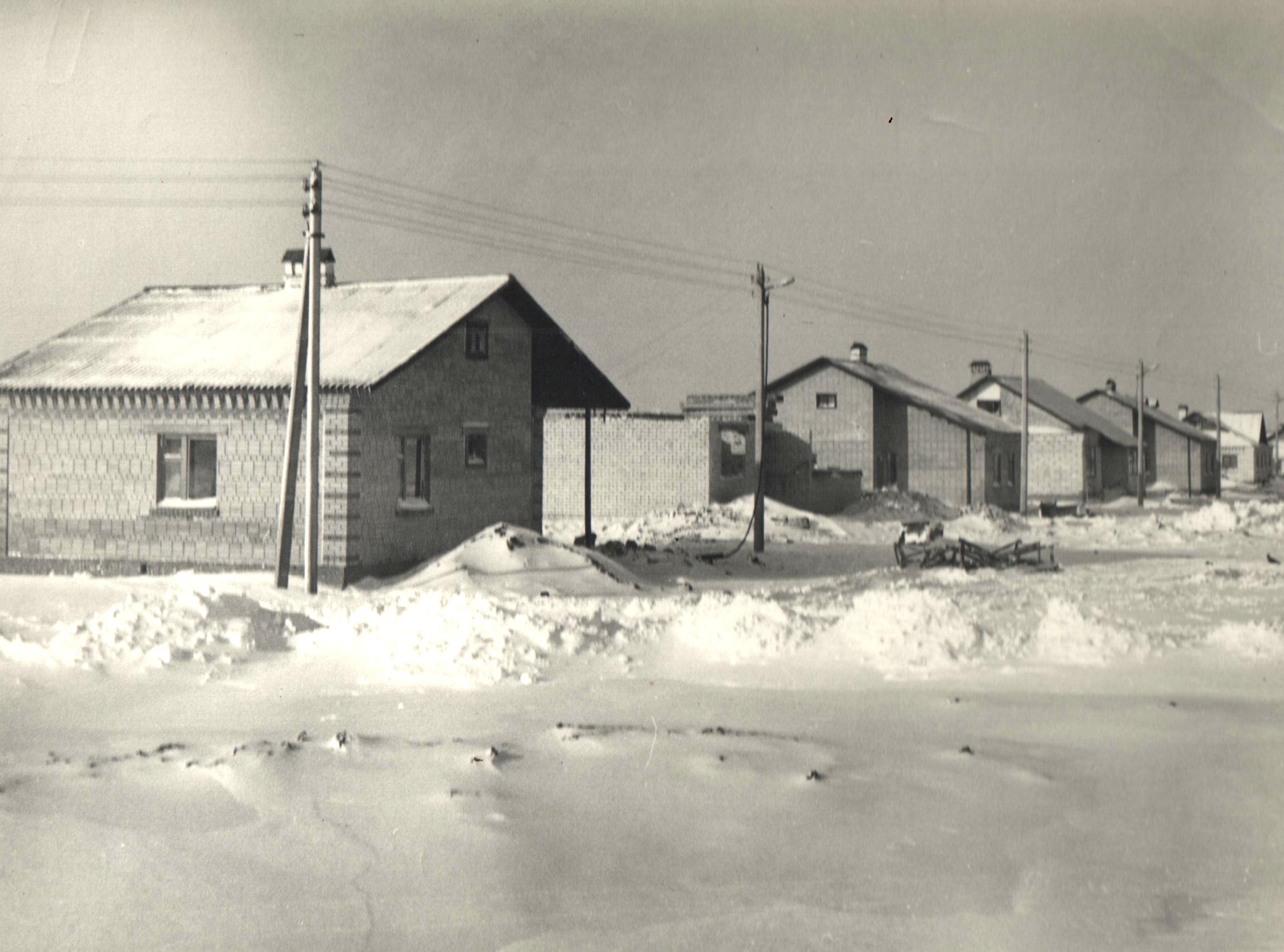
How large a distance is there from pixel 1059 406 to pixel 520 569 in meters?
38.9

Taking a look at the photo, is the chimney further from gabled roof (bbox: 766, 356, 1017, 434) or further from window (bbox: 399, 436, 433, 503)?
gabled roof (bbox: 766, 356, 1017, 434)

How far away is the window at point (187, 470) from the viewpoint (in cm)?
1772

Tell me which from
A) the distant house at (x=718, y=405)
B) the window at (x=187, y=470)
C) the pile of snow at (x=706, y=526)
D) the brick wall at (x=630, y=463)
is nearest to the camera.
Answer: the window at (x=187, y=470)

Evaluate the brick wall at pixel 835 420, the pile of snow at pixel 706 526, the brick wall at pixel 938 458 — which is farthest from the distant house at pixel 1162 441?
the pile of snow at pixel 706 526

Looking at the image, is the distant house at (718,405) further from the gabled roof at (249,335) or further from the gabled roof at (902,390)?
the gabled roof at (249,335)

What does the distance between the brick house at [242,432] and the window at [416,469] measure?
32mm

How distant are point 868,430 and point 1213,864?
34023mm

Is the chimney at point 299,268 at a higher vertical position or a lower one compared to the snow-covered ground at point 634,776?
higher

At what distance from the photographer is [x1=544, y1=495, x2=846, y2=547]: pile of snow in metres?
27.2

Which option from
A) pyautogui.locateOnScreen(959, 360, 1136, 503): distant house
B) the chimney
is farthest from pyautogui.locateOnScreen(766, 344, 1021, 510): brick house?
the chimney

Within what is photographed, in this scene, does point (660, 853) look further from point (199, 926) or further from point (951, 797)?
point (199, 926)

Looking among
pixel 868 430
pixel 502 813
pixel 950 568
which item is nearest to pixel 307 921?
pixel 502 813

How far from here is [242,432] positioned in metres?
17.4

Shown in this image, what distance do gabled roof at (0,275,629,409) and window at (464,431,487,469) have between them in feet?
7.38
